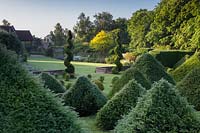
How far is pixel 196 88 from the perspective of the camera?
11.3m

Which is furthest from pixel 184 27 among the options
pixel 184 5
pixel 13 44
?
pixel 13 44

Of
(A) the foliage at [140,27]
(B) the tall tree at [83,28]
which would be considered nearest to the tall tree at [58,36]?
(B) the tall tree at [83,28]

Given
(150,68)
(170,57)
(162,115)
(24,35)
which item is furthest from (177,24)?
(162,115)

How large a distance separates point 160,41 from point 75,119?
4899 cm

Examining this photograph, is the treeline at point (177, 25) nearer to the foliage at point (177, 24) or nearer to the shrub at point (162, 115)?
the foliage at point (177, 24)

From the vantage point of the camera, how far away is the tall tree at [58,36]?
8250 cm

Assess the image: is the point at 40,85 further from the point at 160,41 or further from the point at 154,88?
the point at 160,41

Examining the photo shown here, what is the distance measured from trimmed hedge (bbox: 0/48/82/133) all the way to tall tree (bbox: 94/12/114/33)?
77734 millimetres

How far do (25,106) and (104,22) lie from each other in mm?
79674

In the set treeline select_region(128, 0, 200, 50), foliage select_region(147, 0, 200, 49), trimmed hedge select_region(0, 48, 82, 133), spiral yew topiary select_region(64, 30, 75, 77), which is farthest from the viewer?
foliage select_region(147, 0, 200, 49)

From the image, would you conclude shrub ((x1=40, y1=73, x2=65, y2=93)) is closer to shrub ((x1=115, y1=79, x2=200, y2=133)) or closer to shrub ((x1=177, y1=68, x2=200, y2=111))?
shrub ((x1=177, y1=68, x2=200, y2=111))

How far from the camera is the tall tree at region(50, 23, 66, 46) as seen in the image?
3248 inches

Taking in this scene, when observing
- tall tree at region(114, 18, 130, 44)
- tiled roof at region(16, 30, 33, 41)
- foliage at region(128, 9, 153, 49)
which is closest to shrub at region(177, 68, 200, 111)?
foliage at region(128, 9, 153, 49)

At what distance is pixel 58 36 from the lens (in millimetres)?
82938
